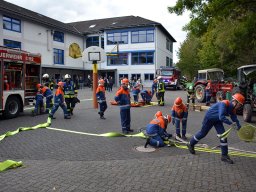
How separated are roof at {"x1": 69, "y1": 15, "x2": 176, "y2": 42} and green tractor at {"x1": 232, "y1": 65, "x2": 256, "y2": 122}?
106ft

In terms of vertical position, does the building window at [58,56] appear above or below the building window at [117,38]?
below

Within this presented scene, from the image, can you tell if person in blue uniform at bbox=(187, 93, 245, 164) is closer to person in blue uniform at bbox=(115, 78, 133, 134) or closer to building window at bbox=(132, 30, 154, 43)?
person in blue uniform at bbox=(115, 78, 133, 134)

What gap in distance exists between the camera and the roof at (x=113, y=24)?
45625 mm

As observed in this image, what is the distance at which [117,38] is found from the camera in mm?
47469

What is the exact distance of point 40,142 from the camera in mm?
8406

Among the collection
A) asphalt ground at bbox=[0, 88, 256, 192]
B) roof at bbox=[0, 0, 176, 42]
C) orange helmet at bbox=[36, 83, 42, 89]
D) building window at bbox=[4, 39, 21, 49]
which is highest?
roof at bbox=[0, 0, 176, 42]

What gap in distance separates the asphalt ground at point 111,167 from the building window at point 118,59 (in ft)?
124

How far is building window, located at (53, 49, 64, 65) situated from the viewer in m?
42.5

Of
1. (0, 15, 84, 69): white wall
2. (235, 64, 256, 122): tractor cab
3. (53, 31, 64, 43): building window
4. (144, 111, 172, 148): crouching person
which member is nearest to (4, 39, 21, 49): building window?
(0, 15, 84, 69): white wall

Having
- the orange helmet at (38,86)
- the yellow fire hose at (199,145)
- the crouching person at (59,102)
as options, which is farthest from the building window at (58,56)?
the yellow fire hose at (199,145)

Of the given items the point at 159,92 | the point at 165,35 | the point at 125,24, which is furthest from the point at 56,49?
the point at 159,92

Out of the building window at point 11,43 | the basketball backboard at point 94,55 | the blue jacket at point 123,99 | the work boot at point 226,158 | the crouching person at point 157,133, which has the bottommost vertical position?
the work boot at point 226,158

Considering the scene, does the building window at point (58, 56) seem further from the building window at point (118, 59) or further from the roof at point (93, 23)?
the building window at point (118, 59)

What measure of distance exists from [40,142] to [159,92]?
1075 cm
